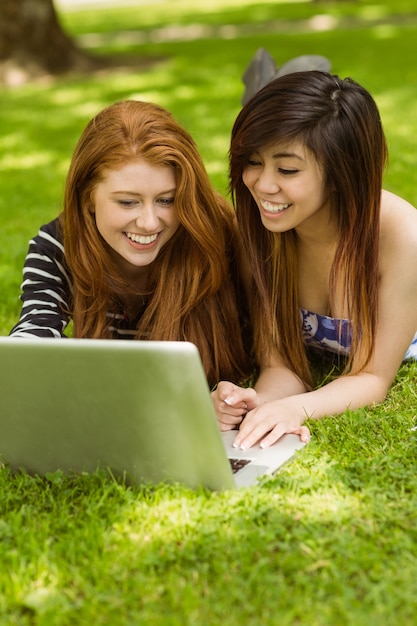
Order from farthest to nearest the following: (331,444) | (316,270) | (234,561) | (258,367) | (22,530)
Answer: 1. (258,367)
2. (316,270)
3. (331,444)
4. (22,530)
5. (234,561)

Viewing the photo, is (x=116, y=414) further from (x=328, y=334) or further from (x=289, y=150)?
(x=328, y=334)

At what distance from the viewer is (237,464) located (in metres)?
2.51

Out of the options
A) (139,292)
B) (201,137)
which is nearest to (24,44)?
(201,137)

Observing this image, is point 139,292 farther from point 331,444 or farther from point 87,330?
point 331,444

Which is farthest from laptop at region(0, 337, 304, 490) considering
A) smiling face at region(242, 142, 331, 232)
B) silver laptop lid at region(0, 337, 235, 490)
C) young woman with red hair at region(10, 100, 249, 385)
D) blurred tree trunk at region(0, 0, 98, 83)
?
blurred tree trunk at region(0, 0, 98, 83)

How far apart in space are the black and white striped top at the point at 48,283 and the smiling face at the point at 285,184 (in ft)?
2.30

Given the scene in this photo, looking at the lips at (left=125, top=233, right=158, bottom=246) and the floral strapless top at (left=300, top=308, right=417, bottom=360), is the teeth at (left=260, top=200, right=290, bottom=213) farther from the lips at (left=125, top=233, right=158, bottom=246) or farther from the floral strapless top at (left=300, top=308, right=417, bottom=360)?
the floral strapless top at (left=300, top=308, right=417, bottom=360)

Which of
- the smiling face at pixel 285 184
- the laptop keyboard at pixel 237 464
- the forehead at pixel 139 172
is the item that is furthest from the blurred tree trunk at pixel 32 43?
the laptop keyboard at pixel 237 464

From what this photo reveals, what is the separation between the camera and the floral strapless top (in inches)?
121

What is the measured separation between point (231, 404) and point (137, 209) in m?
0.64

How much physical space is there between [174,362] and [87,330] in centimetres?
110

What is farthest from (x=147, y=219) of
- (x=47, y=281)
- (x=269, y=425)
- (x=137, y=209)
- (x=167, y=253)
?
(x=269, y=425)

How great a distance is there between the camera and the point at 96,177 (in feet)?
9.39

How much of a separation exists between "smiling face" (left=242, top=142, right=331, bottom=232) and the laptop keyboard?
0.72 m
